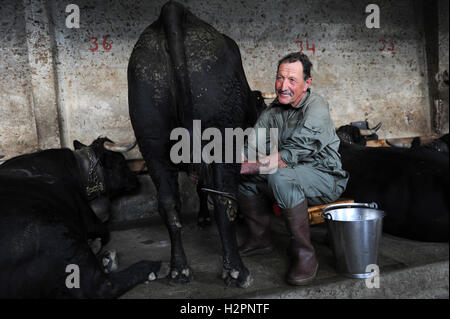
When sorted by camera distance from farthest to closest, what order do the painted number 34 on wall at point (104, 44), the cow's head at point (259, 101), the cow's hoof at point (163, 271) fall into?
1. the painted number 34 on wall at point (104, 44)
2. the cow's head at point (259, 101)
3. the cow's hoof at point (163, 271)

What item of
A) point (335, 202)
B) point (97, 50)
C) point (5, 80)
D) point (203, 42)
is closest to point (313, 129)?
point (335, 202)

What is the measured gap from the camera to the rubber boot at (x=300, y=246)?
2.43 metres

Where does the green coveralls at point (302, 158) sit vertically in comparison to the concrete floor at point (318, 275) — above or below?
above

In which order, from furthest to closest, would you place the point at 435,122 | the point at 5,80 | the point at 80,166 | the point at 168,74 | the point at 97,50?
the point at 435,122 → the point at 97,50 → the point at 5,80 → the point at 80,166 → the point at 168,74

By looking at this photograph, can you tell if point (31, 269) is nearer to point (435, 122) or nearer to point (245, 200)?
point (245, 200)

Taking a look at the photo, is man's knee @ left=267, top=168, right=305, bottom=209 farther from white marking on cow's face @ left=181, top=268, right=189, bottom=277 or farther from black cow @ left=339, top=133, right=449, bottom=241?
black cow @ left=339, top=133, right=449, bottom=241

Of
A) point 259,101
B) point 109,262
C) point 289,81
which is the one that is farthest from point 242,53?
point 109,262

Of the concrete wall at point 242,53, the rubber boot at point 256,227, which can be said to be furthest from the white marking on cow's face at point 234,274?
the concrete wall at point 242,53

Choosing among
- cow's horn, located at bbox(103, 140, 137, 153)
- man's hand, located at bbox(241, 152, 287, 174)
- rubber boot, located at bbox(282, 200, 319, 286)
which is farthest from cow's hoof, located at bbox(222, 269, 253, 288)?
cow's horn, located at bbox(103, 140, 137, 153)

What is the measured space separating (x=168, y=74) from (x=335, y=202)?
62.5 inches

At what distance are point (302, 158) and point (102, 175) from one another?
2.07 m

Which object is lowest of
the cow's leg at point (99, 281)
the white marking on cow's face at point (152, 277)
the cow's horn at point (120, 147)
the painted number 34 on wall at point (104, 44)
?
the white marking on cow's face at point (152, 277)

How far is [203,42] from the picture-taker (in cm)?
249

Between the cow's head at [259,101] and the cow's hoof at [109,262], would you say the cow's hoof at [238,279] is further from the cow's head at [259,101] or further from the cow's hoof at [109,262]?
the cow's head at [259,101]
